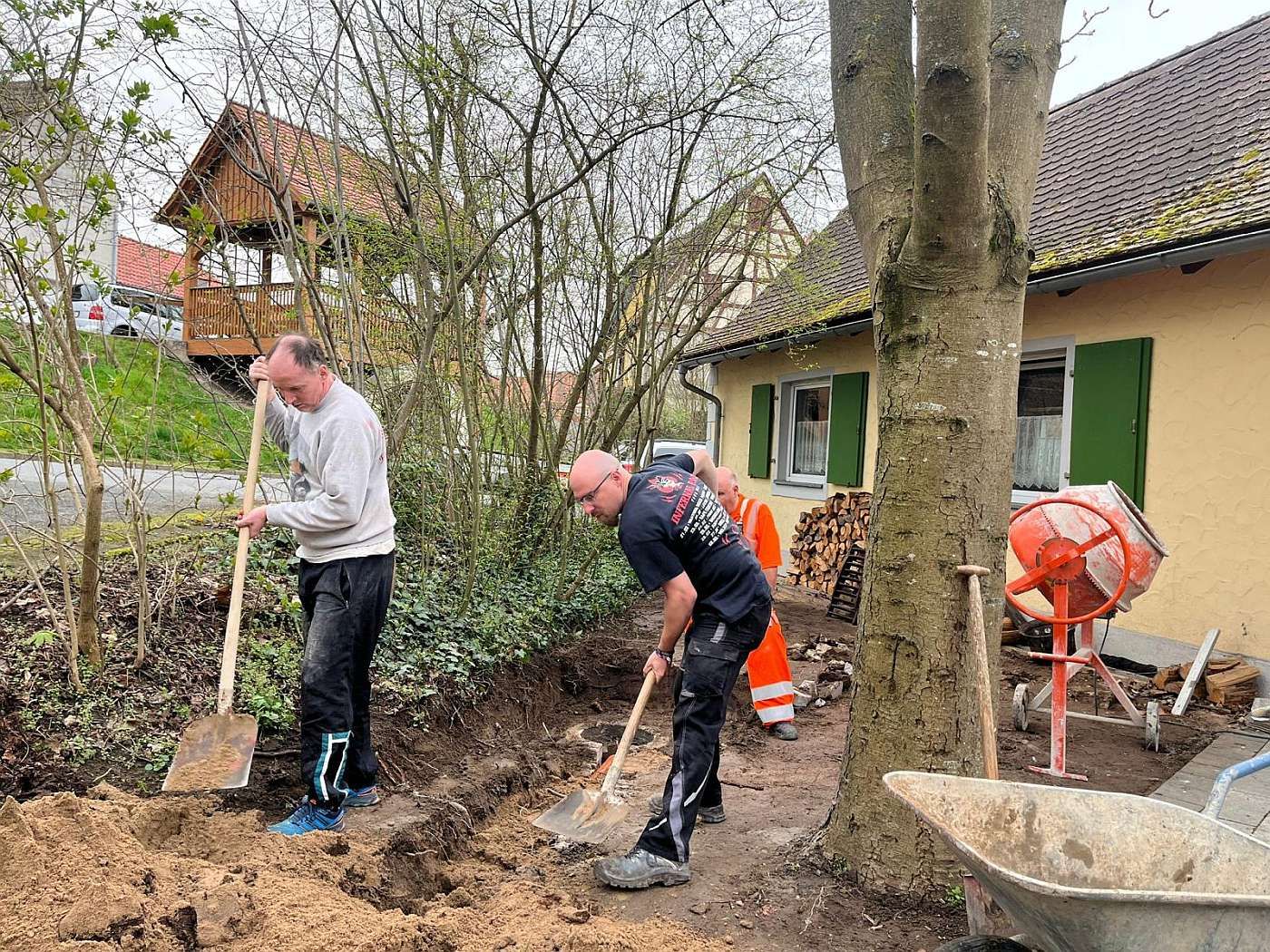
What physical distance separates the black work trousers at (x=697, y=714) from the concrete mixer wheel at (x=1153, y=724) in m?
2.91

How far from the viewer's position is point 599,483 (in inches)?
131

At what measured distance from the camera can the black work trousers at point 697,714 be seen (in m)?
3.25

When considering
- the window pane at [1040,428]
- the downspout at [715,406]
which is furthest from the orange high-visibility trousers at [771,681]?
the downspout at [715,406]

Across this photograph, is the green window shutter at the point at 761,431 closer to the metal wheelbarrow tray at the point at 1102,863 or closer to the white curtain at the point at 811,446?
the white curtain at the point at 811,446

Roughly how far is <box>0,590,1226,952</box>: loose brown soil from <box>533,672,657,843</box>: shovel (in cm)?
15

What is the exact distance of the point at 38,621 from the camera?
4.43 meters

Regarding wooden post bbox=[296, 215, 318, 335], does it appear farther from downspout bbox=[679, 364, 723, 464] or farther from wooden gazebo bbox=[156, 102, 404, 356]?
downspout bbox=[679, 364, 723, 464]

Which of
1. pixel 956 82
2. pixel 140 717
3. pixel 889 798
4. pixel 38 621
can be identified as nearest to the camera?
pixel 956 82

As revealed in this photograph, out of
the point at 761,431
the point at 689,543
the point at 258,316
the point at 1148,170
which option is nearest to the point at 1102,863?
the point at 689,543

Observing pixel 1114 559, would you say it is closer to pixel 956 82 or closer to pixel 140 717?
pixel 956 82

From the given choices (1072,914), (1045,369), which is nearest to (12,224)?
(1072,914)

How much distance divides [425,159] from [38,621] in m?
3.64

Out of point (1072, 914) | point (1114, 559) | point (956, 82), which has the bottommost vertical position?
point (1072, 914)

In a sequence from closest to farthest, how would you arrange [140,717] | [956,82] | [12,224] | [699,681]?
[956,82] → [699,681] → [12,224] → [140,717]
